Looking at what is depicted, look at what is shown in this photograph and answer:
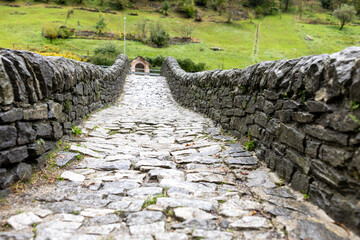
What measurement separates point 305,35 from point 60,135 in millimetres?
51623

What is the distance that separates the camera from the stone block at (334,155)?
2.02 metres

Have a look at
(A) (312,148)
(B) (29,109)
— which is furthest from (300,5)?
(B) (29,109)

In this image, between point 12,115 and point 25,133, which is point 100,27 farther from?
point 12,115

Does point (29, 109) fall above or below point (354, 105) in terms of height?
below

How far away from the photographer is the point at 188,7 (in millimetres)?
62000

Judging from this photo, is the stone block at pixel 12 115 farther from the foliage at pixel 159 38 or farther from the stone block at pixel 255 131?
the foliage at pixel 159 38

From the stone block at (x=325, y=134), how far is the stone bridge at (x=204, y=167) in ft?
0.03

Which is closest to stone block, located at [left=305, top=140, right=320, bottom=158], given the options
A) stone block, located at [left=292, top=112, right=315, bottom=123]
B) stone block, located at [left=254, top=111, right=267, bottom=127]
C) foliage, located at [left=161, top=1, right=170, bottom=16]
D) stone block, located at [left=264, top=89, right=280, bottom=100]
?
stone block, located at [left=292, top=112, right=315, bottom=123]

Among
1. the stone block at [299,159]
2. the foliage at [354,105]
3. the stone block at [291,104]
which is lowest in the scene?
the stone block at [299,159]

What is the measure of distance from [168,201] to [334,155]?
1567 millimetres

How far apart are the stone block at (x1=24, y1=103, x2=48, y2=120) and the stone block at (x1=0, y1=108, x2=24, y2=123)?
11cm

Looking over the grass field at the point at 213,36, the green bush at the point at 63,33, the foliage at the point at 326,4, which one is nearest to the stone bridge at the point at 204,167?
the grass field at the point at 213,36

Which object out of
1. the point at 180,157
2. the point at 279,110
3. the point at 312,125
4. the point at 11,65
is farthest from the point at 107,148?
the point at 312,125

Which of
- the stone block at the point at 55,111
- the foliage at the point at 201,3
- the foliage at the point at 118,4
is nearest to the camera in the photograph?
the stone block at the point at 55,111
